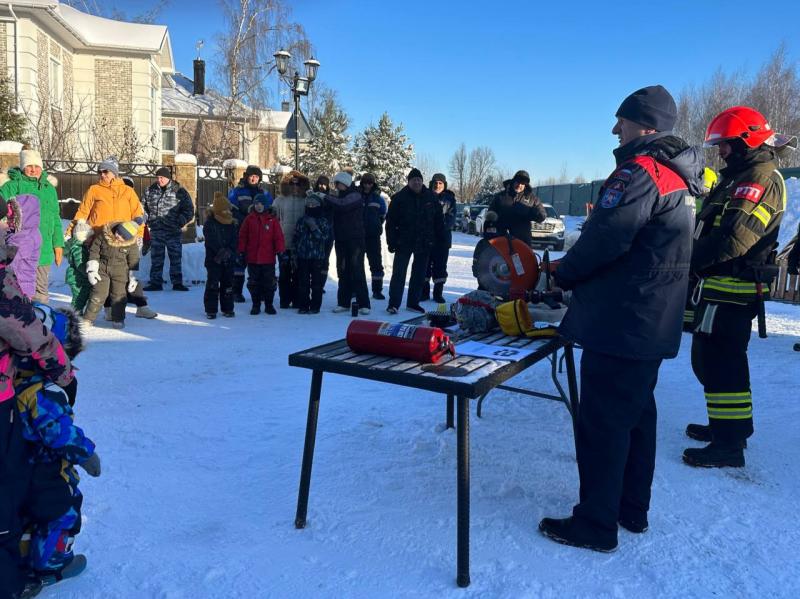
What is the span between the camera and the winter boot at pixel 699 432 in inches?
171

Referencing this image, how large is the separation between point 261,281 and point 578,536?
6.49m

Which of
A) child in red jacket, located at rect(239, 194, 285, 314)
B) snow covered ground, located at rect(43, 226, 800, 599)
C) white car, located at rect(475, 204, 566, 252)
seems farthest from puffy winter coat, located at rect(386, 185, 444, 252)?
white car, located at rect(475, 204, 566, 252)

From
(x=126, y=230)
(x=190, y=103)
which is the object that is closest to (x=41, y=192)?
(x=126, y=230)

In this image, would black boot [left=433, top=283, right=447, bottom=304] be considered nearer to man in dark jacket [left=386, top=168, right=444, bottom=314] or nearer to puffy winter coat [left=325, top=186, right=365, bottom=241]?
man in dark jacket [left=386, top=168, right=444, bottom=314]

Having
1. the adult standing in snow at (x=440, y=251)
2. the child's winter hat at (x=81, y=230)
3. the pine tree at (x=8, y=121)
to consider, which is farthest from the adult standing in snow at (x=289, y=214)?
the pine tree at (x=8, y=121)

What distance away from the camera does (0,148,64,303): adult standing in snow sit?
274 inches

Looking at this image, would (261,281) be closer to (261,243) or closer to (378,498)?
(261,243)

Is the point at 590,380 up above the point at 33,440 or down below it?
above

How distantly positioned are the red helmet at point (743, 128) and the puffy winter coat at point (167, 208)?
848 centimetres

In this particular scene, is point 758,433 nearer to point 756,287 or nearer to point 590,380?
point 756,287

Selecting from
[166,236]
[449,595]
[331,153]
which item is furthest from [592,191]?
[449,595]

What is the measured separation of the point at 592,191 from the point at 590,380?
40.0 m

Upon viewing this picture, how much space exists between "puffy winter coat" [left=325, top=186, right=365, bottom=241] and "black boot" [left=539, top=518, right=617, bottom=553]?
6.28 metres

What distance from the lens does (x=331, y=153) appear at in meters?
38.3
